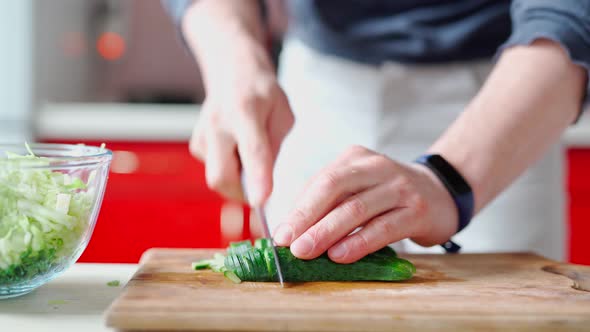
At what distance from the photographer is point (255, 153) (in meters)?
1.04

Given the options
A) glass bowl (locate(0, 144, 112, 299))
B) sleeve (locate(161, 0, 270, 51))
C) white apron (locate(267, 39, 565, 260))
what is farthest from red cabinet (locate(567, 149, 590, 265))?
glass bowl (locate(0, 144, 112, 299))

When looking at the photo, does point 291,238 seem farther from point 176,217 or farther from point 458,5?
point 176,217

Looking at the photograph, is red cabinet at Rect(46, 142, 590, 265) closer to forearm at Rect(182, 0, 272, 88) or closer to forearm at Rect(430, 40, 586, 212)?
forearm at Rect(182, 0, 272, 88)

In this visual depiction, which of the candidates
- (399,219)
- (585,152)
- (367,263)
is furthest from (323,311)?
(585,152)

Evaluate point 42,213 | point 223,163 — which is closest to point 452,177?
point 223,163

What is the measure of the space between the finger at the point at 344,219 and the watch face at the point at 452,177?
110 mm

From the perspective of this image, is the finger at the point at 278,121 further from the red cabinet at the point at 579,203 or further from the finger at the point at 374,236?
the red cabinet at the point at 579,203

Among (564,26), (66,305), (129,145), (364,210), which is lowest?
(66,305)

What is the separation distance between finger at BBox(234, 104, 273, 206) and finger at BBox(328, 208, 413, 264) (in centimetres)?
13

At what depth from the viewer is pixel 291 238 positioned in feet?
3.16

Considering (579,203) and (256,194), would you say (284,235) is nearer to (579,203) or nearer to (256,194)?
(256,194)

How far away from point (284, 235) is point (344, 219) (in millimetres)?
85

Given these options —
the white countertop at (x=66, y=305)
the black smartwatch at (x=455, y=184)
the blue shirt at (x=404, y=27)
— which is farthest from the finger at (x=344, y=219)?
the blue shirt at (x=404, y=27)

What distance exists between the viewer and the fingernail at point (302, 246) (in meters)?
0.94
